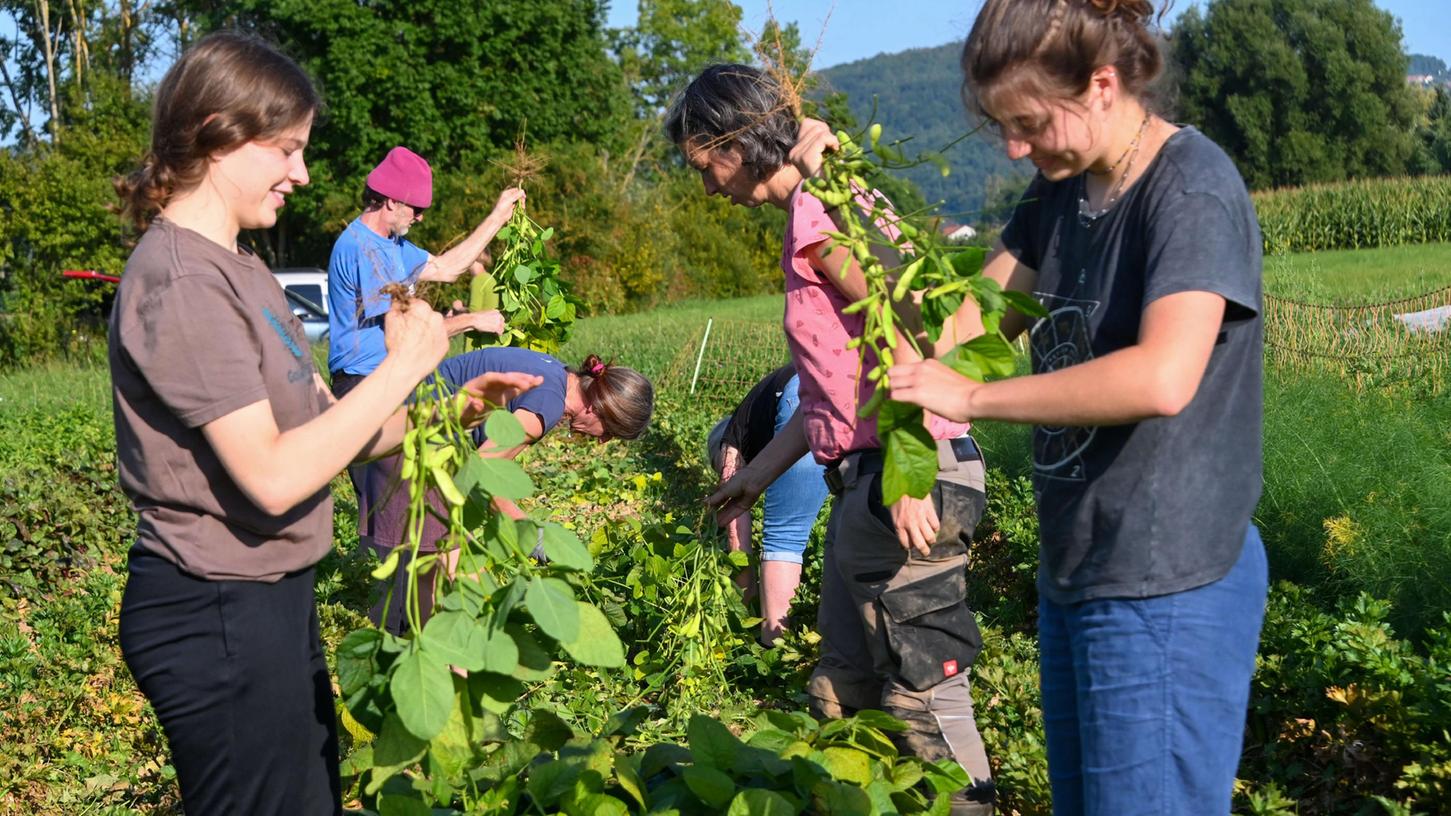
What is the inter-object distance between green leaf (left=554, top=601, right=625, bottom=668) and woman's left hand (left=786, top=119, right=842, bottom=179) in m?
0.78

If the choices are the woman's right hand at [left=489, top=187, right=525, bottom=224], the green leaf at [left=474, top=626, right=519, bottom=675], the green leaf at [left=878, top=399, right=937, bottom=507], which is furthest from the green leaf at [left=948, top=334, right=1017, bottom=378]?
the woman's right hand at [left=489, top=187, right=525, bottom=224]

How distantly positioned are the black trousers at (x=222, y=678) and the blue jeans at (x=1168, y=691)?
1165mm

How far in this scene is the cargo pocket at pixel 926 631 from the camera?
2.57 metres

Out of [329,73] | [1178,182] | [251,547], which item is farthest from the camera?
[329,73]

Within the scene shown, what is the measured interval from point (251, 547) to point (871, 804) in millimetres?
1130

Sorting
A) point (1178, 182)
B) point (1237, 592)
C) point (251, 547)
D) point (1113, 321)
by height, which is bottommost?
point (1237, 592)

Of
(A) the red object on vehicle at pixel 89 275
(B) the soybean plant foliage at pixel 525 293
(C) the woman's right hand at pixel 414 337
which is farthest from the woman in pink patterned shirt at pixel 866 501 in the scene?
(A) the red object on vehicle at pixel 89 275

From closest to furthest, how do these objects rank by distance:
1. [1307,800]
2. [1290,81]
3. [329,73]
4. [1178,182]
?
[1178,182] < [1307,800] < [329,73] < [1290,81]

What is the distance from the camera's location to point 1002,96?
1758 millimetres

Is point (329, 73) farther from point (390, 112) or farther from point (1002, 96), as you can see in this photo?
point (1002, 96)

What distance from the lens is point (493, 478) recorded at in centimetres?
192

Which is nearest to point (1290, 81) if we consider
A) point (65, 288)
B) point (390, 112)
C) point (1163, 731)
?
point (390, 112)

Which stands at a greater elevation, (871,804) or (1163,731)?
(1163,731)

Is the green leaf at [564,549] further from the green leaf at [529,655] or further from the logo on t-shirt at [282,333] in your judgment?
the logo on t-shirt at [282,333]
